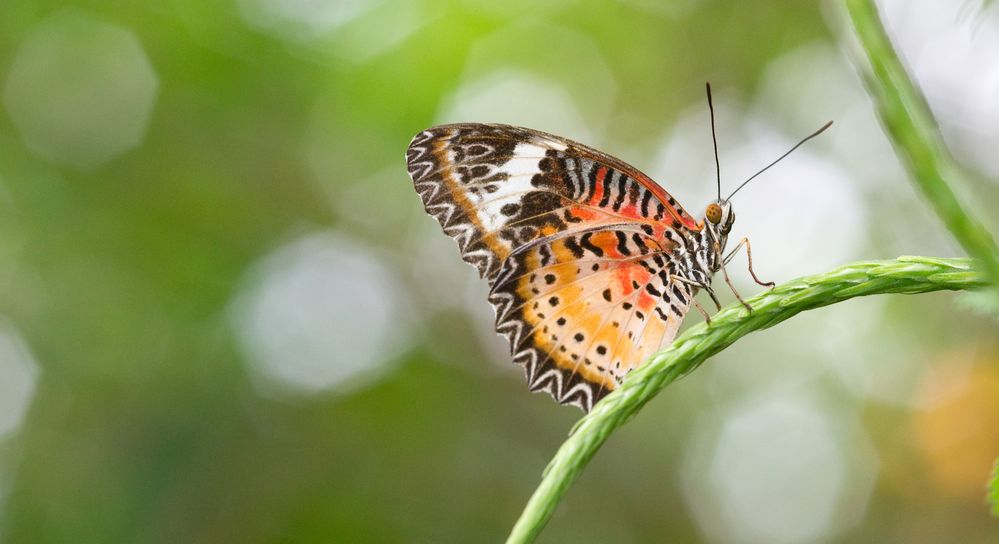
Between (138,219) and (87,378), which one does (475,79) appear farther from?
(87,378)

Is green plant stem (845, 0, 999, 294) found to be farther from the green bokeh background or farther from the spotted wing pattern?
the green bokeh background

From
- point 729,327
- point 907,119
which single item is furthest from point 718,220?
point 907,119

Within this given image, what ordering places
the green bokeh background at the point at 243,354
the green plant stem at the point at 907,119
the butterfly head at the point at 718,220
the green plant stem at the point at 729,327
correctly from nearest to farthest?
the green plant stem at the point at 907,119 → the green plant stem at the point at 729,327 → the butterfly head at the point at 718,220 → the green bokeh background at the point at 243,354

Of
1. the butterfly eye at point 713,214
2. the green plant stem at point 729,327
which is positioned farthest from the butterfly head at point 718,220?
the green plant stem at point 729,327

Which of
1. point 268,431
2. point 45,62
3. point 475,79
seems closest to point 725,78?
point 475,79

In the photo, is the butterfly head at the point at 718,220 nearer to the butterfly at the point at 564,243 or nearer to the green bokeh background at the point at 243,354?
the butterfly at the point at 564,243

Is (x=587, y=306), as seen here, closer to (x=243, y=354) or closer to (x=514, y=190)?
(x=514, y=190)

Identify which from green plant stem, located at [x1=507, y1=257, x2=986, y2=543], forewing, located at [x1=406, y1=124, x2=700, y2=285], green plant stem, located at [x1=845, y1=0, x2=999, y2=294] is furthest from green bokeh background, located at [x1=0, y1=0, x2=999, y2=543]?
green plant stem, located at [x1=845, y1=0, x2=999, y2=294]
